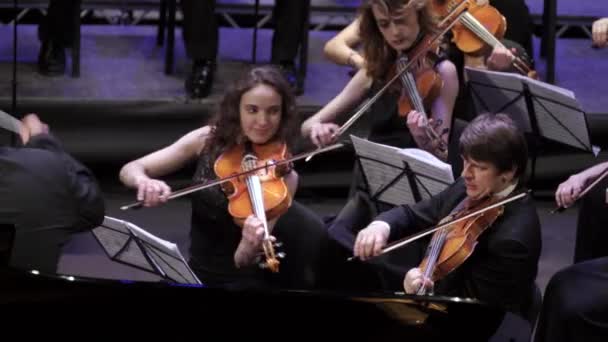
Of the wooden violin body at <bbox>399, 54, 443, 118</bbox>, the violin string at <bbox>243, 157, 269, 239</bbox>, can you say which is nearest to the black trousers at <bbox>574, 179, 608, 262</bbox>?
the wooden violin body at <bbox>399, 54, 443, 118</bbox>

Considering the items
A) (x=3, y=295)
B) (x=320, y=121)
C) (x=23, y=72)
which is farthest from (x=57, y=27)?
(x=3, y=295)

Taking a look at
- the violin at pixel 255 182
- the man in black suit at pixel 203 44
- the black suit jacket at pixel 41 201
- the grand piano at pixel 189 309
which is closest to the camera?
the grand piano at pixel 189 309

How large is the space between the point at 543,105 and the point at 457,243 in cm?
96

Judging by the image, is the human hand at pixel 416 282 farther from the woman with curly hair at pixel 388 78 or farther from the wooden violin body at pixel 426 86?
the wooden violin body at pixel 426 86

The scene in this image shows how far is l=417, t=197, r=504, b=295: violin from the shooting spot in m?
2.68

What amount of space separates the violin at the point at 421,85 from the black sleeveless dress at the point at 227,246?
454 mm

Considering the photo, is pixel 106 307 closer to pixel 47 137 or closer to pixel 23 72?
pixel 47 137

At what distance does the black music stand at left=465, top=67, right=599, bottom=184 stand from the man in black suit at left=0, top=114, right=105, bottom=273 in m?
1.46

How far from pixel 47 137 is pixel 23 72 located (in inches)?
95.4

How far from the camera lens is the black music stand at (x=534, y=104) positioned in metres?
3.44

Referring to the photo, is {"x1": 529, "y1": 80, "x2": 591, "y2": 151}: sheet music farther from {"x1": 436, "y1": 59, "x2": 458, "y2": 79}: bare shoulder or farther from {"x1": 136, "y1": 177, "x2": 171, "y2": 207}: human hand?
{"x1": 136, "y1": 177, "x2": 171, "y2": 207}: human hand

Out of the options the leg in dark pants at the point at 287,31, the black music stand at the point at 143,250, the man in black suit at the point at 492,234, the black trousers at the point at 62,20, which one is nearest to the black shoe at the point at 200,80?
the leg in dark pants at the point at 287,31

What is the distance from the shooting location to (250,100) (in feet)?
10.3

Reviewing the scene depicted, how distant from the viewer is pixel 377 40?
3.40 metres
